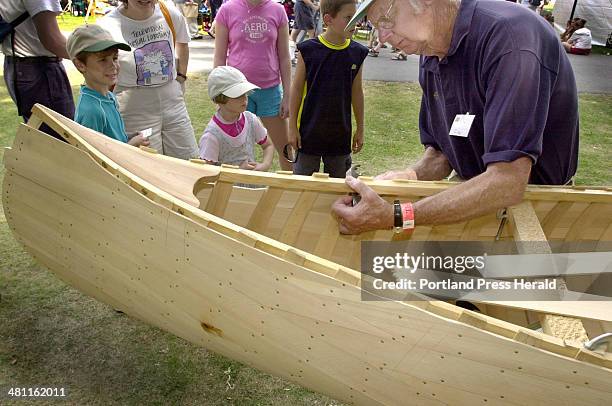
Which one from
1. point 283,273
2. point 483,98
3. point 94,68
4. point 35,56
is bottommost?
point 283,273

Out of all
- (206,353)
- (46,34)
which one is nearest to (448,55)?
(206,353)

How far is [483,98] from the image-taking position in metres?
2.30

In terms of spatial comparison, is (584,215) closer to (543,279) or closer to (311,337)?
(543,279)

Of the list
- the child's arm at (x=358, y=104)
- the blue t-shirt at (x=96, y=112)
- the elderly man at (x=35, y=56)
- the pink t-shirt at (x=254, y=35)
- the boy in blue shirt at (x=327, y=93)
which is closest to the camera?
the blue t-shirt at (x=96, y=112)

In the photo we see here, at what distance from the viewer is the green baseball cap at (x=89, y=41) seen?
2.90m

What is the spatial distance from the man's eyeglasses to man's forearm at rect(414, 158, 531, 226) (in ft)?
2.50

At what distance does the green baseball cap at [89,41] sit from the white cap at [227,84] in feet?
2.00

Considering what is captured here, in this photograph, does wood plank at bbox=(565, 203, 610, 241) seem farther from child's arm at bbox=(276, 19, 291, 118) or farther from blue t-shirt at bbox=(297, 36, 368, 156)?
child's arm at bbox=(276, 19, 291, 118)

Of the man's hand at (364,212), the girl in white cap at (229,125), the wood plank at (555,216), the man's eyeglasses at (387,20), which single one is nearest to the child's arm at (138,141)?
the girl in white cap at (229,125)

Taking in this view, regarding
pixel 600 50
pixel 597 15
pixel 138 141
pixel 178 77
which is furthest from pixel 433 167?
pixel 597 15

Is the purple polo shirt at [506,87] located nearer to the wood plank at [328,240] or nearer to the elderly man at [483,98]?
the elderly man at [483,98]

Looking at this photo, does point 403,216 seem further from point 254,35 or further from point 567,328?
point 254,35

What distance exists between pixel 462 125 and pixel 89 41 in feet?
6.79

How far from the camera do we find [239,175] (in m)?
2.74
